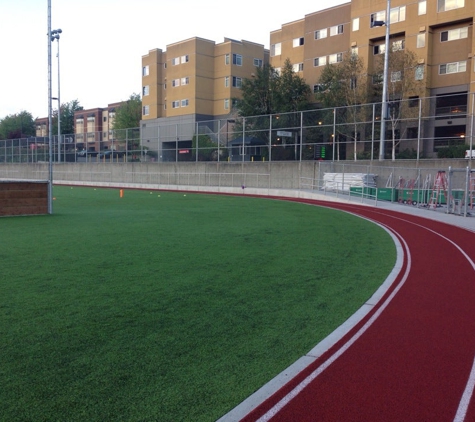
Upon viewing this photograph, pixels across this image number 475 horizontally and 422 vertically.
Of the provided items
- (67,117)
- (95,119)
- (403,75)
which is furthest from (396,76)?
(67,117)

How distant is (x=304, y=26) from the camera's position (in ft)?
178

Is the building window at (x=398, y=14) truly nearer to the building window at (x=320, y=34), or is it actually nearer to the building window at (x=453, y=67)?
the building window at (x=453, y=67)

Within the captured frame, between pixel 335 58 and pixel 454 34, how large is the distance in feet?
40.1

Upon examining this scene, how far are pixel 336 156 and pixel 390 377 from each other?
30854 mm

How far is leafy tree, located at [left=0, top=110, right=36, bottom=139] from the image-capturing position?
364 ft

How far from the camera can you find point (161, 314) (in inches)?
240

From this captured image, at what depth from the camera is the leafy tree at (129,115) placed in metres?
82.1

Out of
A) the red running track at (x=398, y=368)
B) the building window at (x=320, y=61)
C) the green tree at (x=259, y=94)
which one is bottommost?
the red running track at (x=398, y=368)

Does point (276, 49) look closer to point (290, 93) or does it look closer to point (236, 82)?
point (236, 82)

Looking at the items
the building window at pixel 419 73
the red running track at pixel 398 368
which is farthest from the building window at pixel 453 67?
the red running track at pixel 398 368

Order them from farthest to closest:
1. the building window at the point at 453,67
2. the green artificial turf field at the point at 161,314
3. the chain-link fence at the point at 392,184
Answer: the building window at the point at 453,67 → the chain-link fence at the point at 392,184 → the green artificial turf field at the point at 161,314

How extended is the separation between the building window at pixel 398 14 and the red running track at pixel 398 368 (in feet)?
141

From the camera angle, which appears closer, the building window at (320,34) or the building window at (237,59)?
the building window at (320,34)

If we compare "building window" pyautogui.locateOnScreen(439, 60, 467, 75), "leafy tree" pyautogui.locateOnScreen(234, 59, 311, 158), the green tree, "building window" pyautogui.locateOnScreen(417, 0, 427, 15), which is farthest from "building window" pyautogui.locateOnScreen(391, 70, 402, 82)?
the green tree
